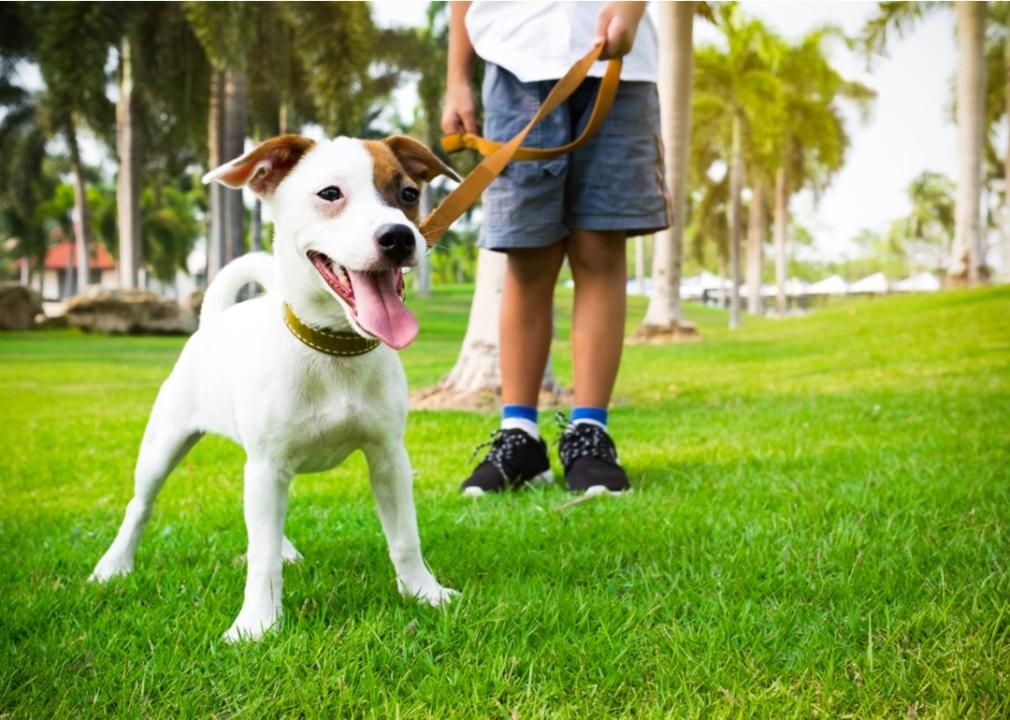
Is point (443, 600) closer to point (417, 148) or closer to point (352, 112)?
point (417, 148)

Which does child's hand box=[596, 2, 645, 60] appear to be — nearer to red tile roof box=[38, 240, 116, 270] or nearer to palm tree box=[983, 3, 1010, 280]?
palm tree box=[983, 3, 1010, 280]

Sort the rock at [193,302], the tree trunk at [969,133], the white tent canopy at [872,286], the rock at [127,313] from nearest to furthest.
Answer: the tree trunk at [969,133]
the rock at [127,313]
the rock at [193,302]
the white tent canopy at [872,286]

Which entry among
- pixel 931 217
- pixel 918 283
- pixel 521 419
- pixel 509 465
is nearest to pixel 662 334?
pixel 521 419

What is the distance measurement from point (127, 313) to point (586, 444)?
20568 mm

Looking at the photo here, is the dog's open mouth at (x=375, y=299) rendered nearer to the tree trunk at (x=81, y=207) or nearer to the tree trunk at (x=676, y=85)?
the tree trunk at (x=676, y=85)

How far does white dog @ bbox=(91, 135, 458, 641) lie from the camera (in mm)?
2176

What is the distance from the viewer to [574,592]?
244 centimetres

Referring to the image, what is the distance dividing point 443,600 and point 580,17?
8.01 ft

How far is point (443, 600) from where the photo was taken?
2.36m

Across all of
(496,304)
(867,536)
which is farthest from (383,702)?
(496,304)

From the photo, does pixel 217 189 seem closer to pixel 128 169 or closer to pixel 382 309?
pixel 128 169

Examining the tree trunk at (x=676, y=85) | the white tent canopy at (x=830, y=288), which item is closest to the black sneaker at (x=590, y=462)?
the tree trunk at (x=676, y=85)

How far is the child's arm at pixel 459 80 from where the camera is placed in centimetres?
376

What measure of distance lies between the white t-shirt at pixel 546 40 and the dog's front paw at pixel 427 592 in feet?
6.86
